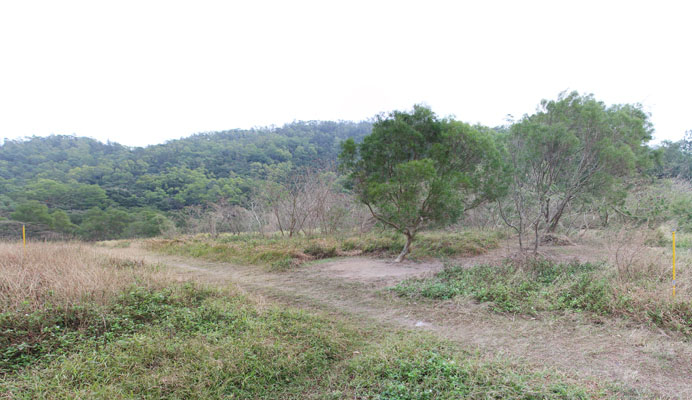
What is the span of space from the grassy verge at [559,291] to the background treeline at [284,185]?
1646 millimetres

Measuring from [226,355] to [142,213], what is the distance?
25187mm

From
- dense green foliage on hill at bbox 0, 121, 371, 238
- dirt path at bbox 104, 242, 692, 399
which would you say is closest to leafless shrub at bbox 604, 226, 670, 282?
dirt path at bbox 104, 242, 692, 399

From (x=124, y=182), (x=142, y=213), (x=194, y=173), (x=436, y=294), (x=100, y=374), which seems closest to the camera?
(x=100, y=374)

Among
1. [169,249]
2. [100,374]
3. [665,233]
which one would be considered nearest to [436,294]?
[100,374]

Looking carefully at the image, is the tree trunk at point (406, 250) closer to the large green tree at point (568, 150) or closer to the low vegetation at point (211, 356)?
the large green tree at point (568, 150)

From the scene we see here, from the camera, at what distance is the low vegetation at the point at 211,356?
2932 millimetres

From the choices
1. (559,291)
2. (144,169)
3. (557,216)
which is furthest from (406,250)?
(144,169)

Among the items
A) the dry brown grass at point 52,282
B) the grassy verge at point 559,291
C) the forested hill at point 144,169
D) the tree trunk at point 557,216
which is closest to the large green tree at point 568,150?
the tree trunk at point 557,216

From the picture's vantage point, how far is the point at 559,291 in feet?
17.9

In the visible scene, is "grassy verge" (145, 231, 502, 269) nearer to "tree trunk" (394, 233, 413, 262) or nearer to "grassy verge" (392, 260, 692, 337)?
"tree trunk" (394, 233, 413, 262)

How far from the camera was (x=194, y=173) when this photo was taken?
33.5 meters

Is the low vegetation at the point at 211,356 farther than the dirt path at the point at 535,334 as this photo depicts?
No

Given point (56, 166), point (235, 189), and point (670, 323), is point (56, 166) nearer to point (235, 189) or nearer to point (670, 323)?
point (235, 189)

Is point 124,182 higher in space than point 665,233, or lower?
higher
